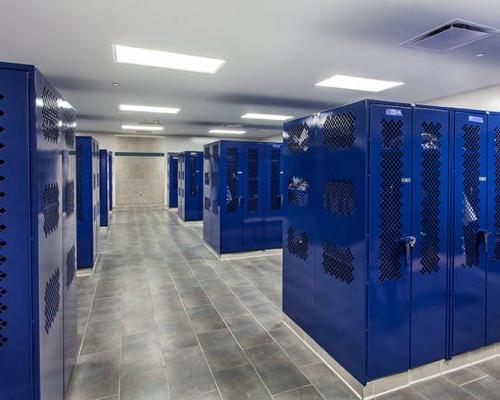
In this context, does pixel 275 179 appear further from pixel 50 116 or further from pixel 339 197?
pixel 50 116

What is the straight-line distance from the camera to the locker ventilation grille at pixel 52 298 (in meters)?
1.77

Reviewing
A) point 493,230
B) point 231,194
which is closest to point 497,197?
point 493,230

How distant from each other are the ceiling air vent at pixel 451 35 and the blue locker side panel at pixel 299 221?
164 centimetres

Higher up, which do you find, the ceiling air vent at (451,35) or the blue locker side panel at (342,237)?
the ceiling air vent at (451,35)

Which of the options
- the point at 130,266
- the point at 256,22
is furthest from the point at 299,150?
the point at 130,266

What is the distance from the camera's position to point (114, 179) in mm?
15156

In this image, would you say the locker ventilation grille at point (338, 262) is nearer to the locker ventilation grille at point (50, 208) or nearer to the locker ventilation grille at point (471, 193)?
the locker ventilation grille at point (471, 193)

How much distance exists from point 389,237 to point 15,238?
2.29 metres

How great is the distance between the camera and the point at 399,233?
2.46 metres

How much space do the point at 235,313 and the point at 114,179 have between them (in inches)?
509

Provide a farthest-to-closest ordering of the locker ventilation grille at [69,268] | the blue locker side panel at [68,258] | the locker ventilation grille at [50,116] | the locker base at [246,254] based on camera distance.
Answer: the locker base at [246,254], the locker ventilation grille at [69,268], the blue locker side panel at [68,258], the locker ventilation grille at [50,116]

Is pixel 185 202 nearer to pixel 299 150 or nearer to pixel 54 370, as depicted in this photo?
pixel 299 150

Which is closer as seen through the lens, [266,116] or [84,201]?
[84,201]

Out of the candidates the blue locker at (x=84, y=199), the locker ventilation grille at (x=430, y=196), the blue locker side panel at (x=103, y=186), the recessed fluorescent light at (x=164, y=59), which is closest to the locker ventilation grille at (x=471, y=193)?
the locker ventilation grille at (x=430, y=196)
